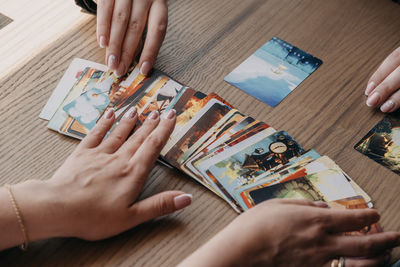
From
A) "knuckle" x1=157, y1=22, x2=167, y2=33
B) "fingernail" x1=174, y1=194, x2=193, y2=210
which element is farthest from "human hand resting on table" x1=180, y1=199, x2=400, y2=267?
"knuckle" x1=157, y1=22, x2=167, y2=33

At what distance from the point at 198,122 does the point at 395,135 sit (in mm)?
541

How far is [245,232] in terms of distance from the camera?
0.81 m

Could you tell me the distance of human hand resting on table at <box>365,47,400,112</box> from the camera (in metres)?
1.13

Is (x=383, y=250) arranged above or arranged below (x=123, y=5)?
below

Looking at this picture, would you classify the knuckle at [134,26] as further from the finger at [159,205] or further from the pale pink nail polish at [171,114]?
the finger at [159,205]

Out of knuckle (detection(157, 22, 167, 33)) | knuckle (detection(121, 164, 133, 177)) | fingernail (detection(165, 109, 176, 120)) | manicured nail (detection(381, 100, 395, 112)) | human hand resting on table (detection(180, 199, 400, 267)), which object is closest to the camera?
human hand resting on table (detection(180, 199, 400, 267))

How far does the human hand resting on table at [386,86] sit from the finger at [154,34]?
0.64 metres

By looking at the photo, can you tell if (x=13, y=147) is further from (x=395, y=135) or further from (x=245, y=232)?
(x=395, y=135)

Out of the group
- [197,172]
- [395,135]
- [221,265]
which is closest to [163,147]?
[197,172]

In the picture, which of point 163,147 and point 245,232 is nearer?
point 245,232

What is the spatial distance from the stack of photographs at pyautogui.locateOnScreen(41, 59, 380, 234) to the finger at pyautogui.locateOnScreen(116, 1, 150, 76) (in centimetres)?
3

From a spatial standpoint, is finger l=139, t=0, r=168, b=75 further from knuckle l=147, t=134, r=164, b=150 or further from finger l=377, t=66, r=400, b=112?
finger l=377, t=66, r=400, b=112

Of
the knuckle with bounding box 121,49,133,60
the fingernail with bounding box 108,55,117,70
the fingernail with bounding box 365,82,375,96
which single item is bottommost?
the fingernail with bounding box 108,55,117,70

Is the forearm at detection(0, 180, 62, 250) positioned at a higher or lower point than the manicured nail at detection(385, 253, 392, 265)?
lower
